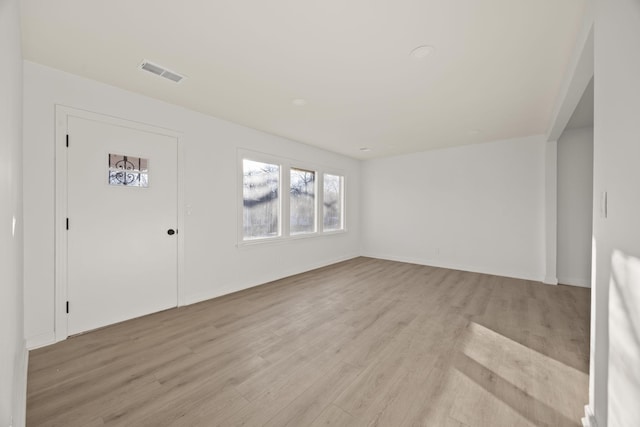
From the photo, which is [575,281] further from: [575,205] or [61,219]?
[61,219]

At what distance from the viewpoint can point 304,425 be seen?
151 centimetres

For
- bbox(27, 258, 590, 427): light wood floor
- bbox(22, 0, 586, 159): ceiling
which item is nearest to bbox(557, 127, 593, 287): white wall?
bbox(27, 258, 590, 427): light wood floor

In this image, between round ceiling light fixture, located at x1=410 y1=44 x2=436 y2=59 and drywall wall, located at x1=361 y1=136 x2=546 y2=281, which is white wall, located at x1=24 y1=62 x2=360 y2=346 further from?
round ceiling light fixture, located at x1=410 y1=44 x2=436 y2=59

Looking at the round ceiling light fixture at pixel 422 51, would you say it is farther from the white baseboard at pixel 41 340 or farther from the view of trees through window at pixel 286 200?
the white baseboard at pixel 41 340

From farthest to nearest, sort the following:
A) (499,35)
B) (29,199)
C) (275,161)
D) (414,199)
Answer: (414,199) → (275,161) → (29,199) → (499,35)

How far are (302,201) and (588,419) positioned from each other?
4536mm

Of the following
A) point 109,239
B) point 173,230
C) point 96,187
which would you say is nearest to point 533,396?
point 173,230

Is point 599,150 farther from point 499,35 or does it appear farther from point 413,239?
point 413,239

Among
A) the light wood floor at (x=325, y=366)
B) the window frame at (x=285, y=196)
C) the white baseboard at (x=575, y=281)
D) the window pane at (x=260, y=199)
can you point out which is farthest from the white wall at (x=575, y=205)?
the window pane at (x=260, y=199)

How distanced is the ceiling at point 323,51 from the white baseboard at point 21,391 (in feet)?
8.05

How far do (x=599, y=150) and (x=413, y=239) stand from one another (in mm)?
4775

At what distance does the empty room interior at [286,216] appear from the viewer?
4.78 ft

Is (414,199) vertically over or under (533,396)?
over

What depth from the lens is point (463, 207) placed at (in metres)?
5.34
